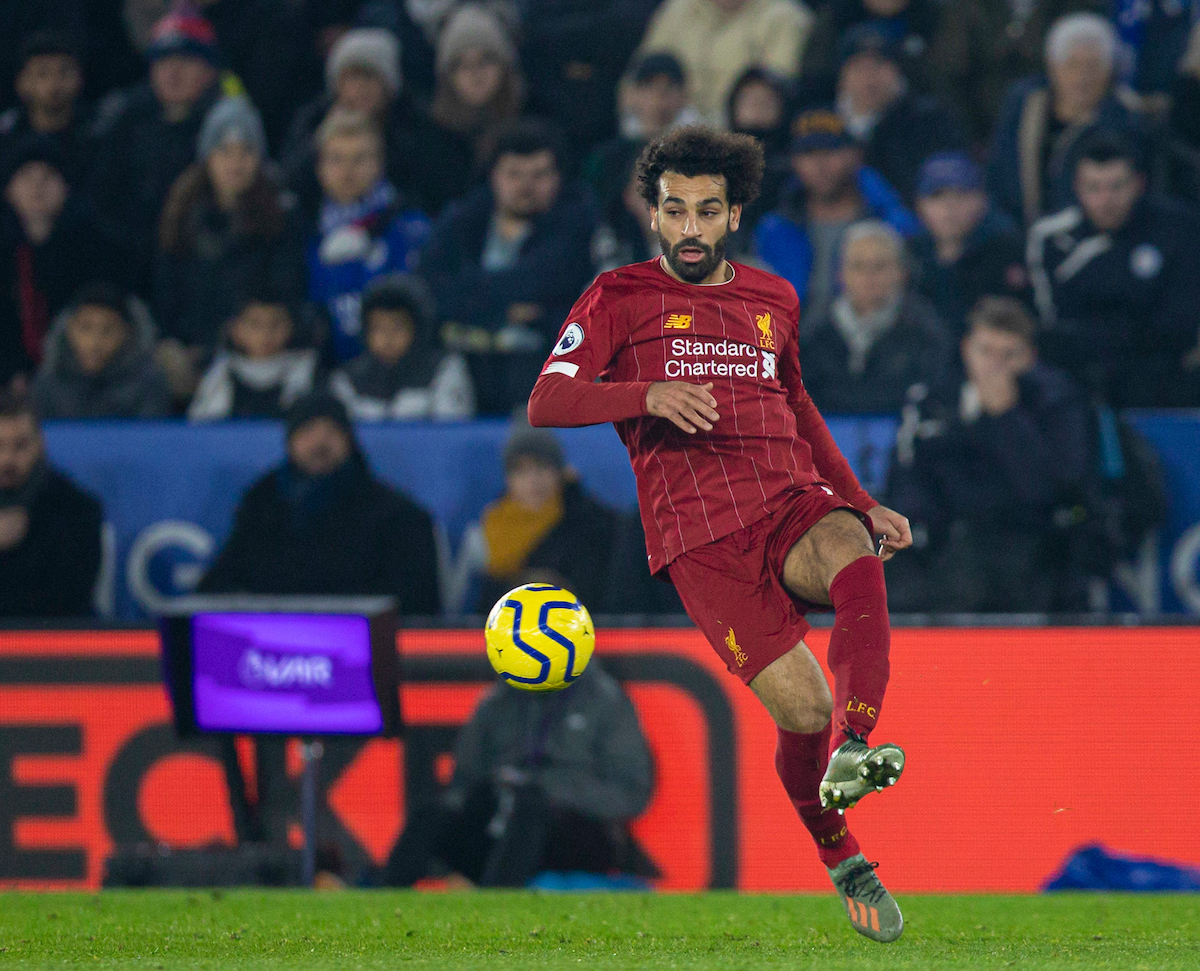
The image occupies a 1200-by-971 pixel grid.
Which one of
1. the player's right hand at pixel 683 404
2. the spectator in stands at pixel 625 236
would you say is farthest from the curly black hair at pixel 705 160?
the spectator in stands at pixel 625 236

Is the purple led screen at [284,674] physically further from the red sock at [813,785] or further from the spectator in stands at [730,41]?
the spectator in stands at [730,41]

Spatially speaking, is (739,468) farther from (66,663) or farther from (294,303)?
(294,303)

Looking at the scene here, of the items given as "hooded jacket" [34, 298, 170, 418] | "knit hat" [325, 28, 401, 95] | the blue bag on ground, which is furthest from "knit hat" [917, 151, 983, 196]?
"hooded jacket" [34, 298, 170, 418]

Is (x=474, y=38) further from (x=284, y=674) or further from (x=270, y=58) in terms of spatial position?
(x=284, y=674)

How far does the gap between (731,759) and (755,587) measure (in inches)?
114

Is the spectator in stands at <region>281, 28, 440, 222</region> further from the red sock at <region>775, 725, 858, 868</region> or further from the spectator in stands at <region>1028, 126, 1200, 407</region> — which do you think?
the red sock at <region>775, 725, 858, 868</region>

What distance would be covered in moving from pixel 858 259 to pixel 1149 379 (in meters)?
1.66

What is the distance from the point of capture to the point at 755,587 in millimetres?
4883

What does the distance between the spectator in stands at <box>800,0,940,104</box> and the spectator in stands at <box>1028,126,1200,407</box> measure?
5.91 feet

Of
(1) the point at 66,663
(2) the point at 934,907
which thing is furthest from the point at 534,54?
(2) the point at 934,907

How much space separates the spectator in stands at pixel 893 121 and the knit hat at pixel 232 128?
3655mm

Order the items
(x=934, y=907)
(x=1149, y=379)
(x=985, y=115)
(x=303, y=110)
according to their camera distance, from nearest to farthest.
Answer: (x=934, y=907)
(x=1149, y=379)
(x=985, y=115)
(x=303, y=110)

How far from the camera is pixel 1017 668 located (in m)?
7.54

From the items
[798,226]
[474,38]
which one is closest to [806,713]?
[798,226]
